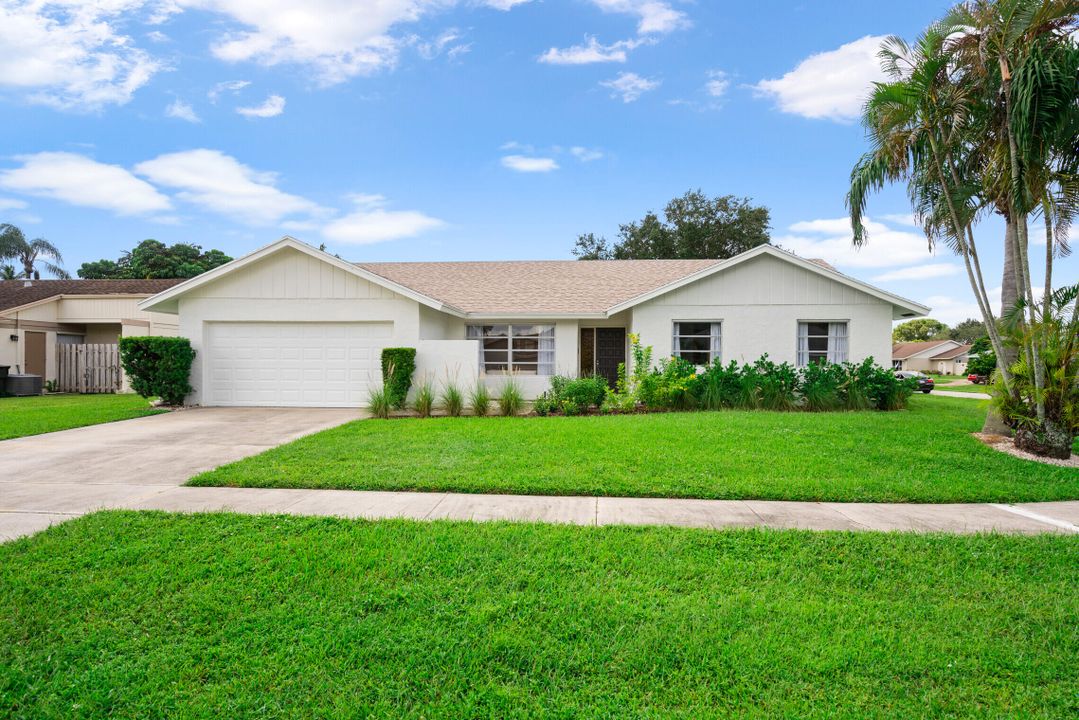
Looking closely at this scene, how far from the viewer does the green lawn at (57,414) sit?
1024cm

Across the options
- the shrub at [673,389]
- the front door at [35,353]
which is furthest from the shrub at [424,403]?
the front door at [35,353]

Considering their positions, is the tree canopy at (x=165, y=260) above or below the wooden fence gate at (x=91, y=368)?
above

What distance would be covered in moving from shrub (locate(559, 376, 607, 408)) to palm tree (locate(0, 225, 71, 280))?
4791 cm

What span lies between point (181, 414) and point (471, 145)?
1229 cm

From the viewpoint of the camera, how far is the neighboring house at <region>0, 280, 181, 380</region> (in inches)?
774

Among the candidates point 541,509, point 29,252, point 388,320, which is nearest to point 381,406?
point 388,320

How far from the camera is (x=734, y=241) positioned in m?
33.4

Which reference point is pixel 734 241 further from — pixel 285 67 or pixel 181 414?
pixel 181 414

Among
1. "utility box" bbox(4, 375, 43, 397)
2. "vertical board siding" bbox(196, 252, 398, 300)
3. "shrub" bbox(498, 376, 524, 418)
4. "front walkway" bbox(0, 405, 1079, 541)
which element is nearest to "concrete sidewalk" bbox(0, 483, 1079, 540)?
"front walkway" bbox(0, 405, 1079, 541)

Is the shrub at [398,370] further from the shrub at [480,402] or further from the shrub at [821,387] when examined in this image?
the shrub at [821,387]

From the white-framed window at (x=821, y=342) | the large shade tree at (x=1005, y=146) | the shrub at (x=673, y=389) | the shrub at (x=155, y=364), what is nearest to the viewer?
the large shade tree at (x=1005, y=146)

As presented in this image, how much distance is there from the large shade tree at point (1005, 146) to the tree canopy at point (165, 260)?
44.8 metres

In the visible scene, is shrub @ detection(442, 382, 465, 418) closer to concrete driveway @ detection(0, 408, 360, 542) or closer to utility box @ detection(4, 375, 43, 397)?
concrete driveway @ detection(0, 408, 360, 542)

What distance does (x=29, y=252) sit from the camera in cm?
4247
